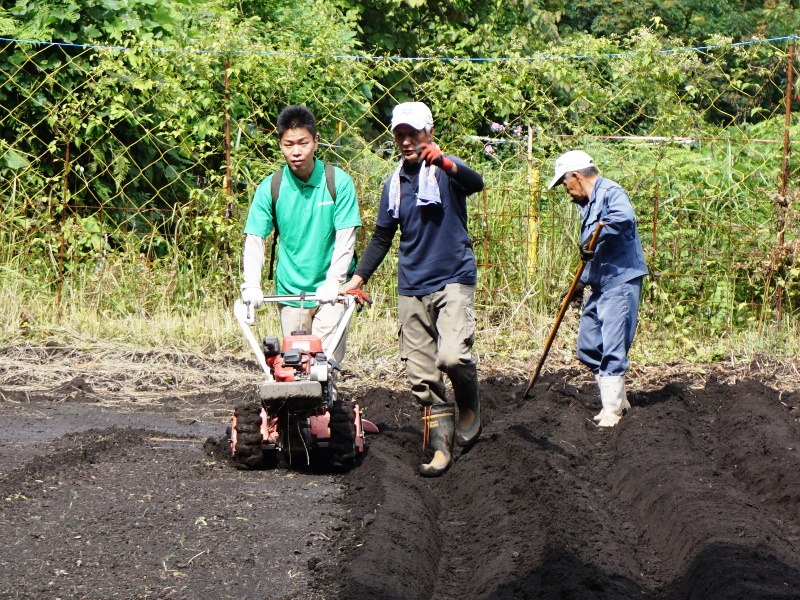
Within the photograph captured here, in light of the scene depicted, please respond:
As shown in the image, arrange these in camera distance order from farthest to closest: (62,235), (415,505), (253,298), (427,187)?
(62,235) < (427,187) < (253,298) < (415,505)

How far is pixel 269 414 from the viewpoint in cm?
594

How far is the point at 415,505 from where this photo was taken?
561 centimetres

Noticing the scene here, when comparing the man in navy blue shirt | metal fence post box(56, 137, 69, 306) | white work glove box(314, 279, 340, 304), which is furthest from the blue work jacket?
metal fence post box(56, 137, 69, 306)

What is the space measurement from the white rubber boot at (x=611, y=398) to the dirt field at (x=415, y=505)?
0.12m

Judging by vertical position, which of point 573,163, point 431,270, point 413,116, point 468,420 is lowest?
point 468,420

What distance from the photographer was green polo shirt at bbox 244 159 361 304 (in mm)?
6477

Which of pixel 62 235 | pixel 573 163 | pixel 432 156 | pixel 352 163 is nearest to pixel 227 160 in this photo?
pixel 352 163

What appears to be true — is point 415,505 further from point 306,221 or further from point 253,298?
point 306,221

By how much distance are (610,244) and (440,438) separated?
207 centimetres

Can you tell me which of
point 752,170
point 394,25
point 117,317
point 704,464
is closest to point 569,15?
point 394,25

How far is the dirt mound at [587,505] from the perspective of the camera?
14.8ft

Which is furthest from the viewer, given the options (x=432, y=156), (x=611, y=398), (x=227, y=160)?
(x=227, y=160)

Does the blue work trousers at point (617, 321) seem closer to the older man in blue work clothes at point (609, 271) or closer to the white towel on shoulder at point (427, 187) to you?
the older man in blue work clothes at point (609, 271)

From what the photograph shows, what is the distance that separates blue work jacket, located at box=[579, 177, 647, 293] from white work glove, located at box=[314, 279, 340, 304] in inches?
89.1
